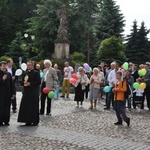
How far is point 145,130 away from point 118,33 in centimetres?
3685

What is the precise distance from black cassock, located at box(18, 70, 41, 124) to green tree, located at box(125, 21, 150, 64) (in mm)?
35963

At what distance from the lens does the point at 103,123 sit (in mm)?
10469

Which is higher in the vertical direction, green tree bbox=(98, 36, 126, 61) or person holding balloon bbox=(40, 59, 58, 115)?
green tree bbox=(98, 36, 126, 61)

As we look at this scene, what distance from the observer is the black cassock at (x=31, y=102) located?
32.2 feet

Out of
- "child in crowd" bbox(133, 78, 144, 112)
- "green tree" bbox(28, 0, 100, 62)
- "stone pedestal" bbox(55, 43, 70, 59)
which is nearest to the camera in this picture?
"child in crowd" bbox(133, 78, 144, 112)

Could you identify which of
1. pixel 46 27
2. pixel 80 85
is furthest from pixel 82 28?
pixel 80 85

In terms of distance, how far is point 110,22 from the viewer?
149ft

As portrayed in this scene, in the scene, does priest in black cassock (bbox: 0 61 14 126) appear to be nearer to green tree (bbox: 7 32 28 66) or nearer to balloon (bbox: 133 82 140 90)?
balloon (bbox: 133 82 140 90)

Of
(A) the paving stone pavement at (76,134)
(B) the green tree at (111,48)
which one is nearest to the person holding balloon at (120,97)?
(A) the paving stone pavement at (76,134)

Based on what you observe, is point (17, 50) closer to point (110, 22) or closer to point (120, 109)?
point (110, 22)

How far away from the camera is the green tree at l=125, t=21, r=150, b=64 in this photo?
44.9m

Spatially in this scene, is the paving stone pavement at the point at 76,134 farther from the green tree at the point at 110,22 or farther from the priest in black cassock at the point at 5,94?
the green tree at the point at 110,22

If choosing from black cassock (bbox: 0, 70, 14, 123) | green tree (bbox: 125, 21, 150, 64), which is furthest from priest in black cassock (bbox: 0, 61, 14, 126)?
green tree (bbox: 125, 21, 150, 64)

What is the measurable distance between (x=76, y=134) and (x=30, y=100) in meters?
2.10
